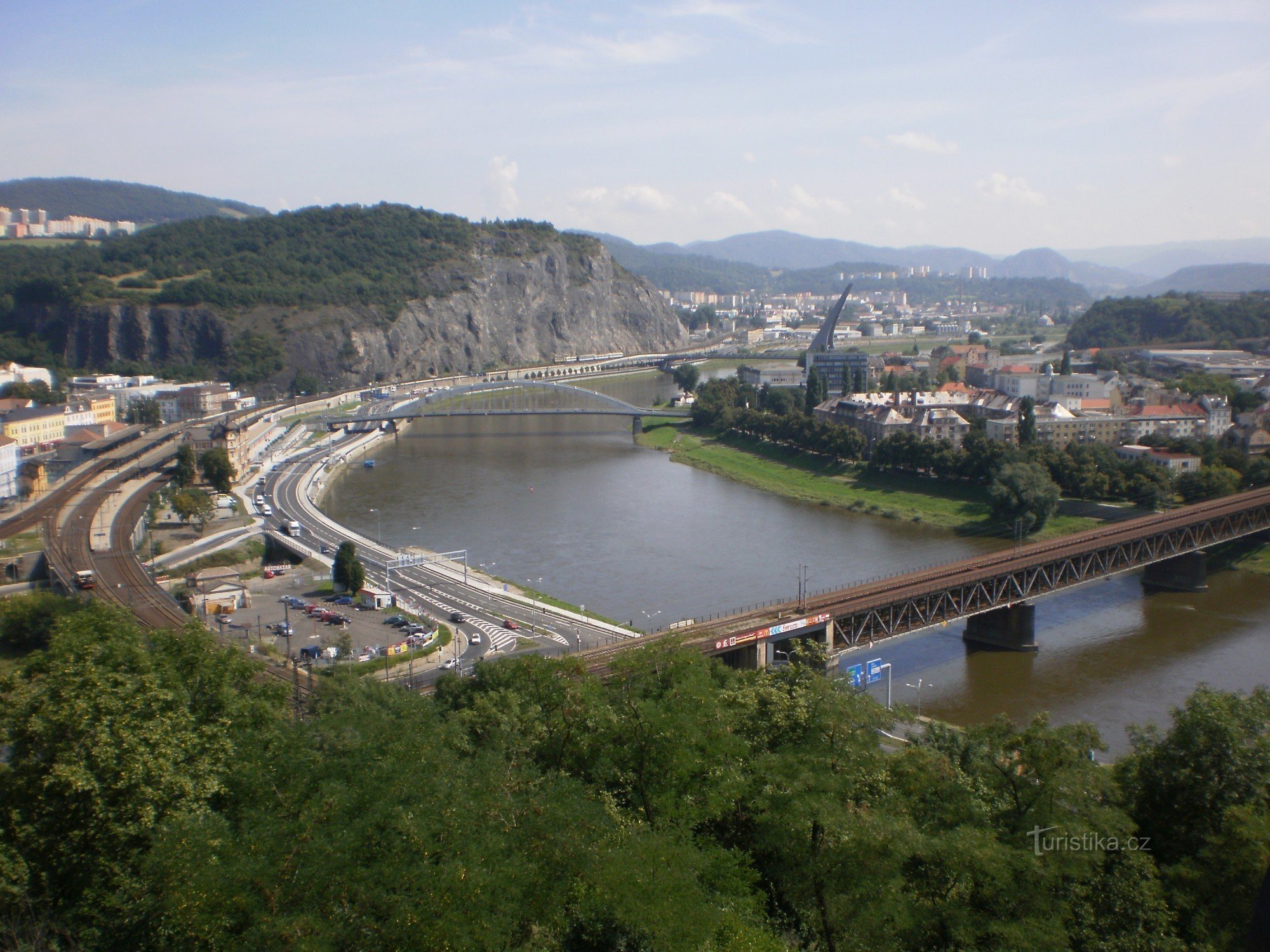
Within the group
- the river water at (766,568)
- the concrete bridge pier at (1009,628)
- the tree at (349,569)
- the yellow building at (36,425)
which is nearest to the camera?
the river water at (766,568)

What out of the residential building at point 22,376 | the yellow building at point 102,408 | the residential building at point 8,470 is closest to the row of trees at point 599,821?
the residential building at point 8,470

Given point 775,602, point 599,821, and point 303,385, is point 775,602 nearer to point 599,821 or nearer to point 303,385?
point 599,821

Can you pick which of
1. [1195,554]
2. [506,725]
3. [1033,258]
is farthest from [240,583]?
[1033,258]

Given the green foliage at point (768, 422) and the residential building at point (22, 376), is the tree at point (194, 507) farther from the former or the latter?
the residential building at point (22, 376)

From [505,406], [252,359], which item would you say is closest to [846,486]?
[505,406]

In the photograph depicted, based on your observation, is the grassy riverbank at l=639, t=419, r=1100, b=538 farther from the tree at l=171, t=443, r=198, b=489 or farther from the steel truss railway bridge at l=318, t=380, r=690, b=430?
the tree at l=171, t=443, r=198, b=489

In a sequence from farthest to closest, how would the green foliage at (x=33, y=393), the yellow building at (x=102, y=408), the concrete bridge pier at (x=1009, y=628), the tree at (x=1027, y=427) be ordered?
the green foliage at (x=33, y=393) → the yellow building at (x=102, y=408) → the tree at (x=1027, y=427) → the concrete bridge pier at (x=1009, y=628)

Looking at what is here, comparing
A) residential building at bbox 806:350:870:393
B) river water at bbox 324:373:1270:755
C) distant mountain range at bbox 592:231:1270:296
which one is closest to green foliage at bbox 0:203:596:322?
river water at bbox 324:373:1270:755
